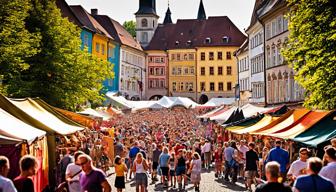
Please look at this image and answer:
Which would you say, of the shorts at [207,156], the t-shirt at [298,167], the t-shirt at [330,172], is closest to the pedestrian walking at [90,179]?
the t-shirt at [330,172]

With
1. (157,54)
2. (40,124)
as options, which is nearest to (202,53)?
(157,54)

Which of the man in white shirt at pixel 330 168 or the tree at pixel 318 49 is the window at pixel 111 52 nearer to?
the tree at pixel 318 49

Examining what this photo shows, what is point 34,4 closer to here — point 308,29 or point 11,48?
point 11,48

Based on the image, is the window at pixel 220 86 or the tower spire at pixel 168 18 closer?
the window at pixel 220 86

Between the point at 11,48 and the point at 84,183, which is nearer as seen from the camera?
the point at 84,183

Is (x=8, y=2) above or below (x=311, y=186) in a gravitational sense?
above

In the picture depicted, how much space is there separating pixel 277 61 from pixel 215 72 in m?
53.1

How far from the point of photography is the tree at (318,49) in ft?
63.7

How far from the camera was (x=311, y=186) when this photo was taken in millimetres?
8031

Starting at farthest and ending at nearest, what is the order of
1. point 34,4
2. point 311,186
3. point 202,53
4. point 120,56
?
1. point 202,53
2. point 120,56
3. point 34,4
4. point 311,186

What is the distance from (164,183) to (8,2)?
9.74 m

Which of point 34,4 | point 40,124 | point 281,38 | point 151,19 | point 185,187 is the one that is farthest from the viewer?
A: point 151,19

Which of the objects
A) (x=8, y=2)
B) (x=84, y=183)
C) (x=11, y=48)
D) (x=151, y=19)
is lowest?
(x=84, y=183)

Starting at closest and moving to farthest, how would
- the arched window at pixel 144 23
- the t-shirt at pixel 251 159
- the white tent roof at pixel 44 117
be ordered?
the white tent roof at pixel 44 117 < the t-shirt at pixel 251 159 < the arched window at pixel 144 23
